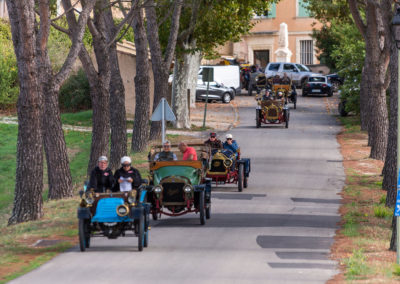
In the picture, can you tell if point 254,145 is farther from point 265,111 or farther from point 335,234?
point 335,234

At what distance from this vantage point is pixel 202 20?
119 ft

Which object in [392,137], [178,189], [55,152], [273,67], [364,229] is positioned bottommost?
[364,229]

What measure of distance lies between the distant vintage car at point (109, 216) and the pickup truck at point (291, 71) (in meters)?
45.6

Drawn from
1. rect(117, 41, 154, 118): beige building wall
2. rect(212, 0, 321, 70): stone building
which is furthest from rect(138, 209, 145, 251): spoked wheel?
rect(212, 0, 321, 70): stone building

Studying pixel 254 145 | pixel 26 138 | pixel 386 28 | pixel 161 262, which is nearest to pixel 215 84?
pixel 254 145

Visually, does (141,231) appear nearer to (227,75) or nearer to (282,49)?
(227,75)

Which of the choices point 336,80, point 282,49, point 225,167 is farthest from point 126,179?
point 282,49

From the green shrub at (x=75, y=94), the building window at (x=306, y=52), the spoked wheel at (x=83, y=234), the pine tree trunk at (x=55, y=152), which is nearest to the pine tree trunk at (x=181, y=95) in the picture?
the green shrub at (x=75, y=94)

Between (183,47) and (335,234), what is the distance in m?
23.1

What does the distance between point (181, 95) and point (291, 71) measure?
73.0 feet

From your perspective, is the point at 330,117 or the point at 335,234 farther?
the point at 330,117

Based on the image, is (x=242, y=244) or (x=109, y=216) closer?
(x=109, y=216)

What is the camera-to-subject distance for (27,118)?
55.9 feet

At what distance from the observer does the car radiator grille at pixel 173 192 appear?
1591cm
